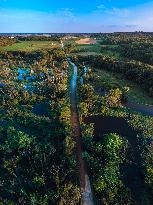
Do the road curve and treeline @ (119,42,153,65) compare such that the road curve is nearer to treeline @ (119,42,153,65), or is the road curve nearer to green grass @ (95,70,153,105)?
green grass @ (95,70,153,105)

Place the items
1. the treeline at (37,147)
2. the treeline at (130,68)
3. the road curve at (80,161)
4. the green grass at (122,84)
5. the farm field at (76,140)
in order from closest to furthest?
the road curve at (80,161) → the treeline at (37,147) → the farm field at (76,140) → the green grass at (122,84) → the treeline at (130,68)

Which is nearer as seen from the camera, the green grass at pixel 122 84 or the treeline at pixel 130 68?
the green grass at pixel 122 84

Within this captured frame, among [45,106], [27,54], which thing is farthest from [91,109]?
[27,54]

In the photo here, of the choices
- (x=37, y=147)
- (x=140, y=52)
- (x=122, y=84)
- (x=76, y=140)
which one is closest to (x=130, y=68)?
(x=122, y=84)

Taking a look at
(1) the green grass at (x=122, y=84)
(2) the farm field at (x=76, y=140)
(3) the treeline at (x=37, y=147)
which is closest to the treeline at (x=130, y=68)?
(2) the farm field at (x=76, y=140)

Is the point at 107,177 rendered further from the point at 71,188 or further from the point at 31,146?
the point at 31,146

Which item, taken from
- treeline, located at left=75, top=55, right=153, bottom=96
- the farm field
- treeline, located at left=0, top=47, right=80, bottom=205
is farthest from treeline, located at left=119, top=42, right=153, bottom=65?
treeline, located at left=0, top=47, right=80, bottom=205

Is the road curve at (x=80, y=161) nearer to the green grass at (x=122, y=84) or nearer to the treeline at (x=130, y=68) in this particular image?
the green grass at (x=122, y=84)
